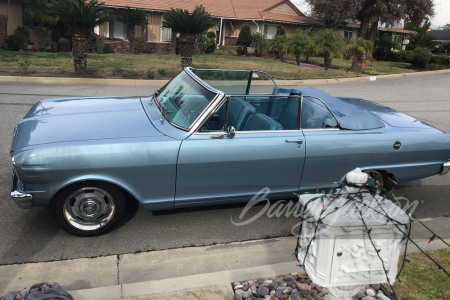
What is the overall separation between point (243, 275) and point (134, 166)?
1345mm

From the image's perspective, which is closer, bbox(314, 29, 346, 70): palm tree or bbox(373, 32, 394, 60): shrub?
bbox(314, 29, 346, 70): palm tree

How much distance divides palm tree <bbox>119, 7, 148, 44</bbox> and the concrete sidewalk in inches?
906

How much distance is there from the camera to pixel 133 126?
4.02 metres

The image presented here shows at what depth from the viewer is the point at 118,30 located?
25.7 meters

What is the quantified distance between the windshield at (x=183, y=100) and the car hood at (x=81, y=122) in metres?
0.25

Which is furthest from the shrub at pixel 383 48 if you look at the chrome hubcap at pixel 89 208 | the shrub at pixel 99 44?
the chrome hubcap at pixel 89 208

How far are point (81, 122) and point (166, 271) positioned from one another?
1.73 meters

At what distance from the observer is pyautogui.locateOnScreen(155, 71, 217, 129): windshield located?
13.3 feet

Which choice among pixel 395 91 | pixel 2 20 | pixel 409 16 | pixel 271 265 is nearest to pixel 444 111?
pixel 395 91

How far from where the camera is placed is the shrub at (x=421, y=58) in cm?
2536

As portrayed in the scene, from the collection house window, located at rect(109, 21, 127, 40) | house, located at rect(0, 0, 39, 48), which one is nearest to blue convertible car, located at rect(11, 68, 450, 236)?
house, located at rect(0, 0, 39, 48)

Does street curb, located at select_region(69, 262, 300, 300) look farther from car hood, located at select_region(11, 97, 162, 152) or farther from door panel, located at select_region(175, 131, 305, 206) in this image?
car hood, located at select_region(11, 97, 162, 152)

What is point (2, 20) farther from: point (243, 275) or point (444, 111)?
point (243, 275)
